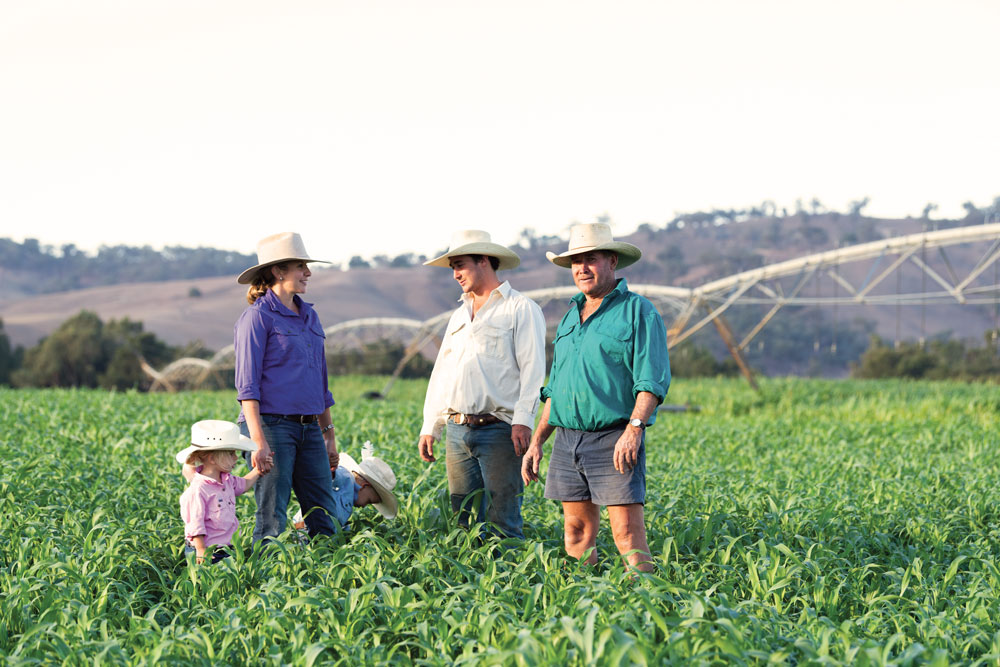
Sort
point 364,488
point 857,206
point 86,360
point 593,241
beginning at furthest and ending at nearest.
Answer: point 857,206 → point 86,360 → point 364,488 → point 593,241

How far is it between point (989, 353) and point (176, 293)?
388ft

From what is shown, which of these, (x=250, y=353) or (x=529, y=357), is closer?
(x=250, y=353)

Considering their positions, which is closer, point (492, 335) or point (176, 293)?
point (492, 335)

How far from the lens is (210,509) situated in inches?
218

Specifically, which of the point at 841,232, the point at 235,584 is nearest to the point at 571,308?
the point at 235,584

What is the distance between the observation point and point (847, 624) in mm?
4297

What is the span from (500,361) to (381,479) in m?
1.34

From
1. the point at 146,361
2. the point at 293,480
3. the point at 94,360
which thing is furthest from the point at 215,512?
the point at 146,361

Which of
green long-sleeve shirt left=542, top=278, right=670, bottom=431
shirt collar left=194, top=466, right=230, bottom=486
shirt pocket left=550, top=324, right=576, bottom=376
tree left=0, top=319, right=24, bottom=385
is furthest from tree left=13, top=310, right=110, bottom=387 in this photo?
green long-sleeve shirt left=542, top=278, right=670, bottom=431

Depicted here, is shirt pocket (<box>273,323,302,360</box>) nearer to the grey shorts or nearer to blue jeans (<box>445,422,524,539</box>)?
blue jeans (<box>445,422,524,539</box>)

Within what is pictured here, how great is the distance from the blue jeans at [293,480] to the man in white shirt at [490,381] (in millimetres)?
827

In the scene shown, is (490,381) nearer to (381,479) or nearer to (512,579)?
(381,479)

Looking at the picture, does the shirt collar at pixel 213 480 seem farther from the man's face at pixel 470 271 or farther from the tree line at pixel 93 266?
the tree line at pixel 93 266

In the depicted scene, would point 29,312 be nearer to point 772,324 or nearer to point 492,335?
point 772,324
